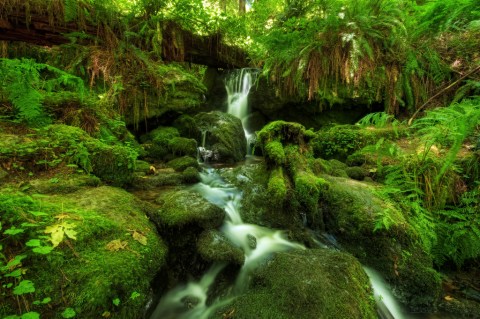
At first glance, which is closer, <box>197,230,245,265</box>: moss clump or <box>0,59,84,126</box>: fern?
→ <box>197,230,245,265</box>: moss clump

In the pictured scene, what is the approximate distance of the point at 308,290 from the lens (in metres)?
2.12

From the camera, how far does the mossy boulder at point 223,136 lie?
6.71 metres

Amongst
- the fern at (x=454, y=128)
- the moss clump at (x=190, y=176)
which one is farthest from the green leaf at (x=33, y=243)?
the fern at (x=454, y=128)

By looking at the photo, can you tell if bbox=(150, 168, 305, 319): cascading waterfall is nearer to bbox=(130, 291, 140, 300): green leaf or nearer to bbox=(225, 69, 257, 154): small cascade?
bbox=(130, 291, 140, 300): green leaf

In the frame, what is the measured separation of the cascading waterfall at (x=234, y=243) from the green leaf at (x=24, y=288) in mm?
1173

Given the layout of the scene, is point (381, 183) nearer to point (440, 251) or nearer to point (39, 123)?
point (440, 251)

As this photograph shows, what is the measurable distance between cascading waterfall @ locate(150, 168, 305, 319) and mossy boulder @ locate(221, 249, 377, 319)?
0.38m

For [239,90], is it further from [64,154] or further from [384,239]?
[384,239]

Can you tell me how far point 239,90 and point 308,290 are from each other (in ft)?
27.5

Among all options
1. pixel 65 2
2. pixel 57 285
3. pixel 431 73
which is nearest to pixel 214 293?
pixel 57 285

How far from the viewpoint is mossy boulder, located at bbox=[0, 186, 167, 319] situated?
63.9 inches

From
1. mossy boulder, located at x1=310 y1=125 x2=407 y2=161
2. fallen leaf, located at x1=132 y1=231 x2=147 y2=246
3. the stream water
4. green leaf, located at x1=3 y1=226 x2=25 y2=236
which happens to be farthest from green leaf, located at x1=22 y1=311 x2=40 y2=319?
mossy boulder, located at x1=310 y1=125 x2=407 y2=161

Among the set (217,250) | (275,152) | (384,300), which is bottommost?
(384,300)

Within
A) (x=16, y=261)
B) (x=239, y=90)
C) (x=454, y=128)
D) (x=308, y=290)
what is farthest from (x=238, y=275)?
(x=239, y=90)
